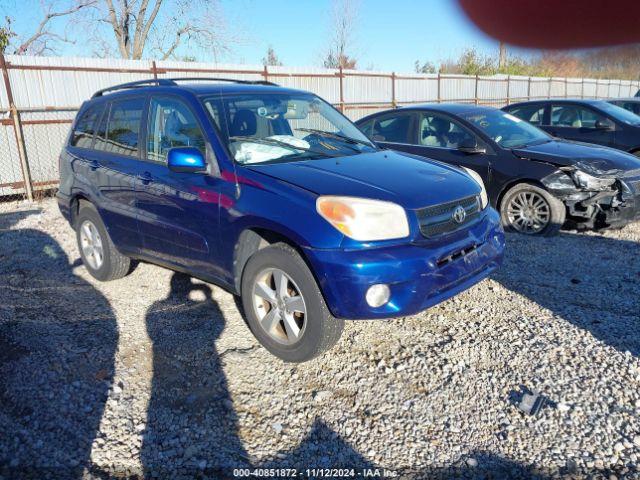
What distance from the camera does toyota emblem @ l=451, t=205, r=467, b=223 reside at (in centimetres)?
349

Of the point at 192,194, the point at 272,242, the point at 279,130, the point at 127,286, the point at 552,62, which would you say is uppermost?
the point at 552,62

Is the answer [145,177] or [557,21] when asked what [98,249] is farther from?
[557,21]

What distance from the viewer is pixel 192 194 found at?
379cm

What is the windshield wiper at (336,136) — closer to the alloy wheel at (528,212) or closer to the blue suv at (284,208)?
the blue suv at (284,208)

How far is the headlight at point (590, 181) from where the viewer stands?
5980 millimetres

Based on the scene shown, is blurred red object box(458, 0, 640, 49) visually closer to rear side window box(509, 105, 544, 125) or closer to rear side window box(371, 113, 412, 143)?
rear side window box(371, 113, 412, 143)

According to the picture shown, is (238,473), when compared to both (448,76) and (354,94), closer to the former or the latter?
(354,94)

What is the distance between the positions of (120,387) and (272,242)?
1337mm

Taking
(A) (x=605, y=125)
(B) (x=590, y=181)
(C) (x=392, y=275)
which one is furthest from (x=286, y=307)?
(A) (x=605, y=125)

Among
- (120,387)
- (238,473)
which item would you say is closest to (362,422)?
(238,473)

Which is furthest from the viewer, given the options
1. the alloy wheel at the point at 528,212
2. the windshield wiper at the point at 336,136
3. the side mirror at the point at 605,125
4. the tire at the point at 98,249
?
the side mirror at the point at 605,125

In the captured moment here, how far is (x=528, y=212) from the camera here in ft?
20.7

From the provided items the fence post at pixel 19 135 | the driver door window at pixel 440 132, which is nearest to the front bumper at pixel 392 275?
the driver door window at pixel 440 132

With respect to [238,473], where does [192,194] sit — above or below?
above
